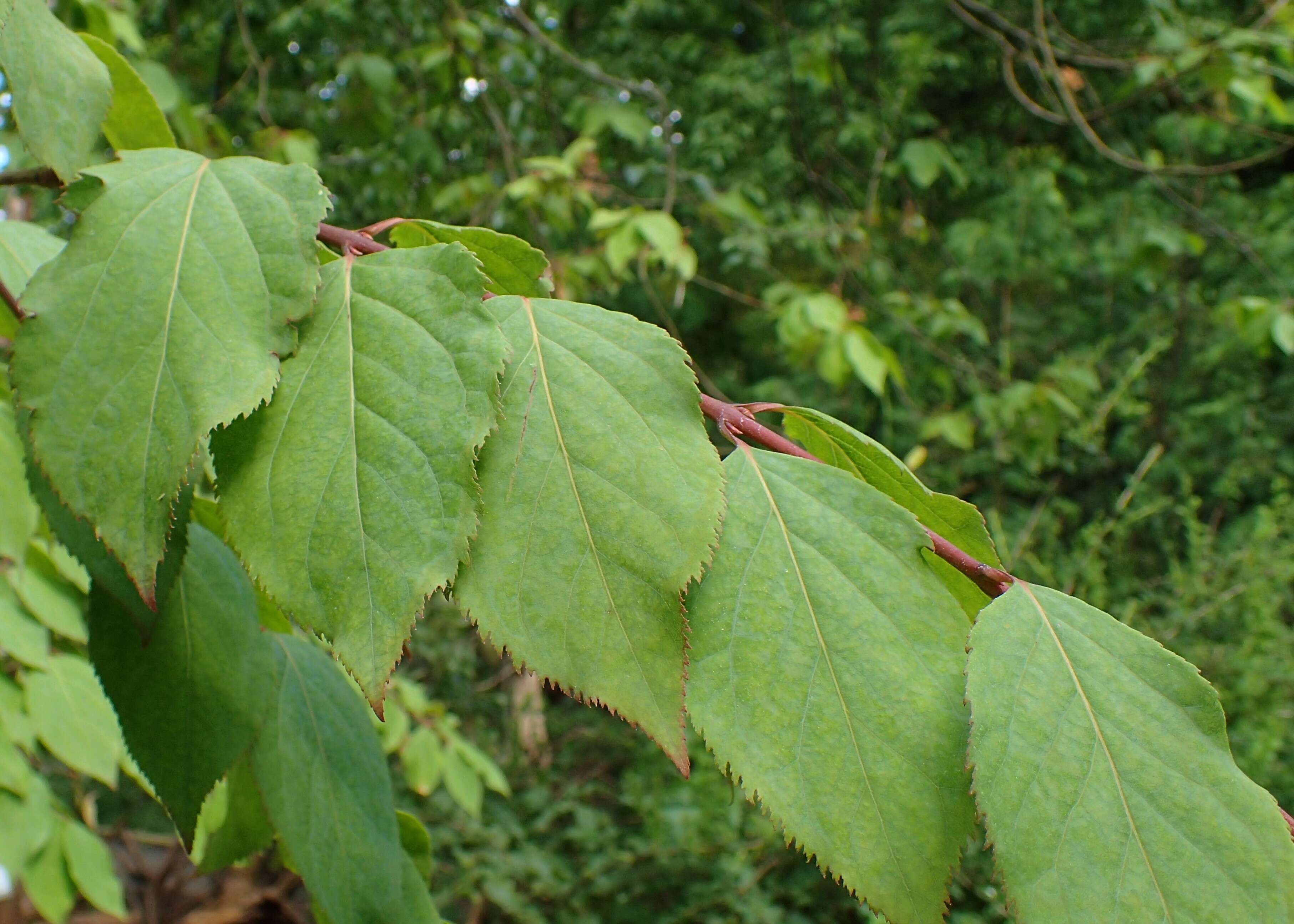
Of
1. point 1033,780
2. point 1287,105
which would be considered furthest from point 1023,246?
point 1033,780

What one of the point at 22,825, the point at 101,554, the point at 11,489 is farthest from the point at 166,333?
the point at 22,825

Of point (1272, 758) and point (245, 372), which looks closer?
point (245, 372)

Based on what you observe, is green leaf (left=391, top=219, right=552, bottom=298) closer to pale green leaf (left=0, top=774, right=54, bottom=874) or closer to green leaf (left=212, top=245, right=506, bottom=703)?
green leaf (left=212, top=245, right=506, bottom=703)

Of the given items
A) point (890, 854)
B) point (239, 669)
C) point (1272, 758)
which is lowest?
point (1272, 758)

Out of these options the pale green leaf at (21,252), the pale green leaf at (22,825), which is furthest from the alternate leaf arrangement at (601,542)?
the pale green leaf at (22,825)

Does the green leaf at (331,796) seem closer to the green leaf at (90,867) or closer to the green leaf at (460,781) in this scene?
the green leaf at (90,867)

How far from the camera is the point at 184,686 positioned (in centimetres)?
43

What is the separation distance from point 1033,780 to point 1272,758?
109 inches

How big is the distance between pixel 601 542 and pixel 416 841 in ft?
1.32

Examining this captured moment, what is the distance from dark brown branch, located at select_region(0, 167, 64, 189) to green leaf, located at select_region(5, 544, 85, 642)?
592mm

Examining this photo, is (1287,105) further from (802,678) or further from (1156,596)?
(802,678)

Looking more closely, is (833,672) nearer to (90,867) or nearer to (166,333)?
(166,333)

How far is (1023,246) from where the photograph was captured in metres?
4.33

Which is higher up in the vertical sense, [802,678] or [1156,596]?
[802,678]
